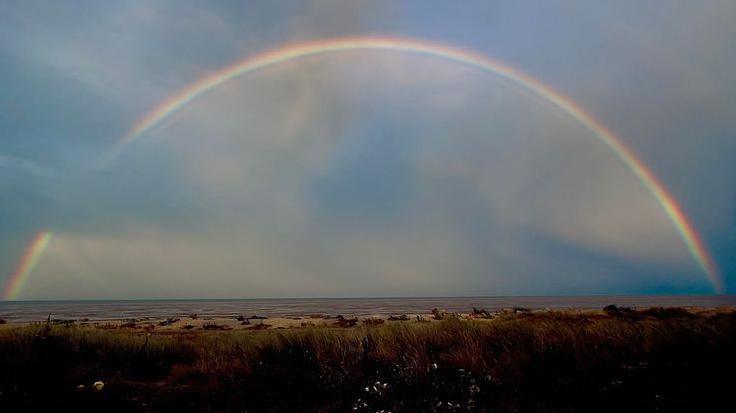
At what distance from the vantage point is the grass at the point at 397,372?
7.16 m

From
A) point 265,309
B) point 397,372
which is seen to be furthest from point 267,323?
point 265,309

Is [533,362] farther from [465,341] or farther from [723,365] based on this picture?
[723,365]

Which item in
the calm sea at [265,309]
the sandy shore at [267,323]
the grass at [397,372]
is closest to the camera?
the grass at [397,372]

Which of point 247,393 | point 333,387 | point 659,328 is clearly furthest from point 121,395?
point 659,328

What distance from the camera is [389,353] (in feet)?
33.3

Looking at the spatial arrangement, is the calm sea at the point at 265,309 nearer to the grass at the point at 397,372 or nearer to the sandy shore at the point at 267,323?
the sandy shore at the point at 267,323

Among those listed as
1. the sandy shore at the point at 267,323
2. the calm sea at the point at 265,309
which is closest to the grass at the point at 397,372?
the sandy shore at the point at 267,323

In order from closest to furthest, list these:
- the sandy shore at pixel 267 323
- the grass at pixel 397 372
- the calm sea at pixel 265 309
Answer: the grass at pixel 397 372 < the sandy shore at pixel 267 323 < the calm sea at pixel 265 309

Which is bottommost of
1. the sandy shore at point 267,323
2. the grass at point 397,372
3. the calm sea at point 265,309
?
the grass at point 397,372

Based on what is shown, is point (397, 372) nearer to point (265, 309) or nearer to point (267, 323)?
point (267, 323)

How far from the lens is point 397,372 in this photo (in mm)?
8820

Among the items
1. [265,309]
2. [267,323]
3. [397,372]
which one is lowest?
[397,372]

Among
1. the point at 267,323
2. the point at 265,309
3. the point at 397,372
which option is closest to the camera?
the point at 397,372

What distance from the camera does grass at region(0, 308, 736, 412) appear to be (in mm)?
7156
